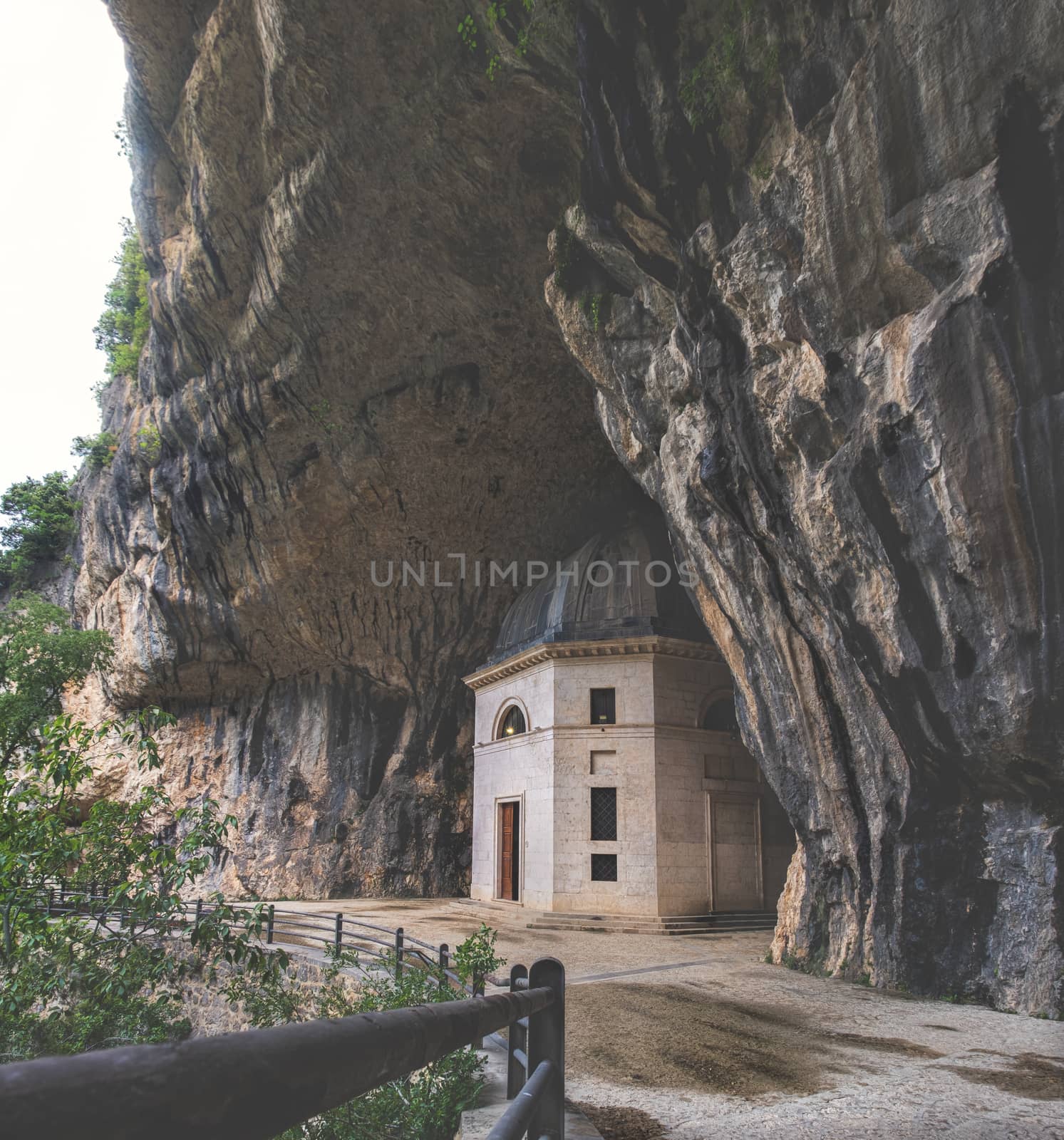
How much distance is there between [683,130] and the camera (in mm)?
9977

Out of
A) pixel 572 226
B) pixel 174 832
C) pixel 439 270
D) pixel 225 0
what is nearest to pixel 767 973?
pixel 572 226

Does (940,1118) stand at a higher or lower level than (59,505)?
lower

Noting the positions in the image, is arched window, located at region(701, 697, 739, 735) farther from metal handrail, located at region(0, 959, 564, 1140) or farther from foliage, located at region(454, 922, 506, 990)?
metal handrail, located at region(0, 959, 564, 1140)

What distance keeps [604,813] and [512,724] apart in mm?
4072

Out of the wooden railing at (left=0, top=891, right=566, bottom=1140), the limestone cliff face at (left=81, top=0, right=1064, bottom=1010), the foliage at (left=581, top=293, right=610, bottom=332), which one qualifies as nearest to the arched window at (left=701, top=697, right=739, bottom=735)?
the limestone cliff face at (left=81, top=0, right=1064, bottom=1010)

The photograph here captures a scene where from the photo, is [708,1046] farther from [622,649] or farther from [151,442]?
[151,442]

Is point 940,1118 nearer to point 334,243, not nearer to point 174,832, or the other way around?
point 334,243

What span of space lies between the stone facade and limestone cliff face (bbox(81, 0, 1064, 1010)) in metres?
5.70

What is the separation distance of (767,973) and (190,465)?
17905 mm

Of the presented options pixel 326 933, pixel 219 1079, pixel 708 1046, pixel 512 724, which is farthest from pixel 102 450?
pixel 219 1079

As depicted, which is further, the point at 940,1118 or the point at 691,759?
the point at 691,759

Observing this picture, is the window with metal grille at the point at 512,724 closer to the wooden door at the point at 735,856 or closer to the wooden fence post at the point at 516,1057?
the wooden door at the point at 735,856

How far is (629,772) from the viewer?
18.8 m

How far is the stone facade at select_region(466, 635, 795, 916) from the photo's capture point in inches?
715
